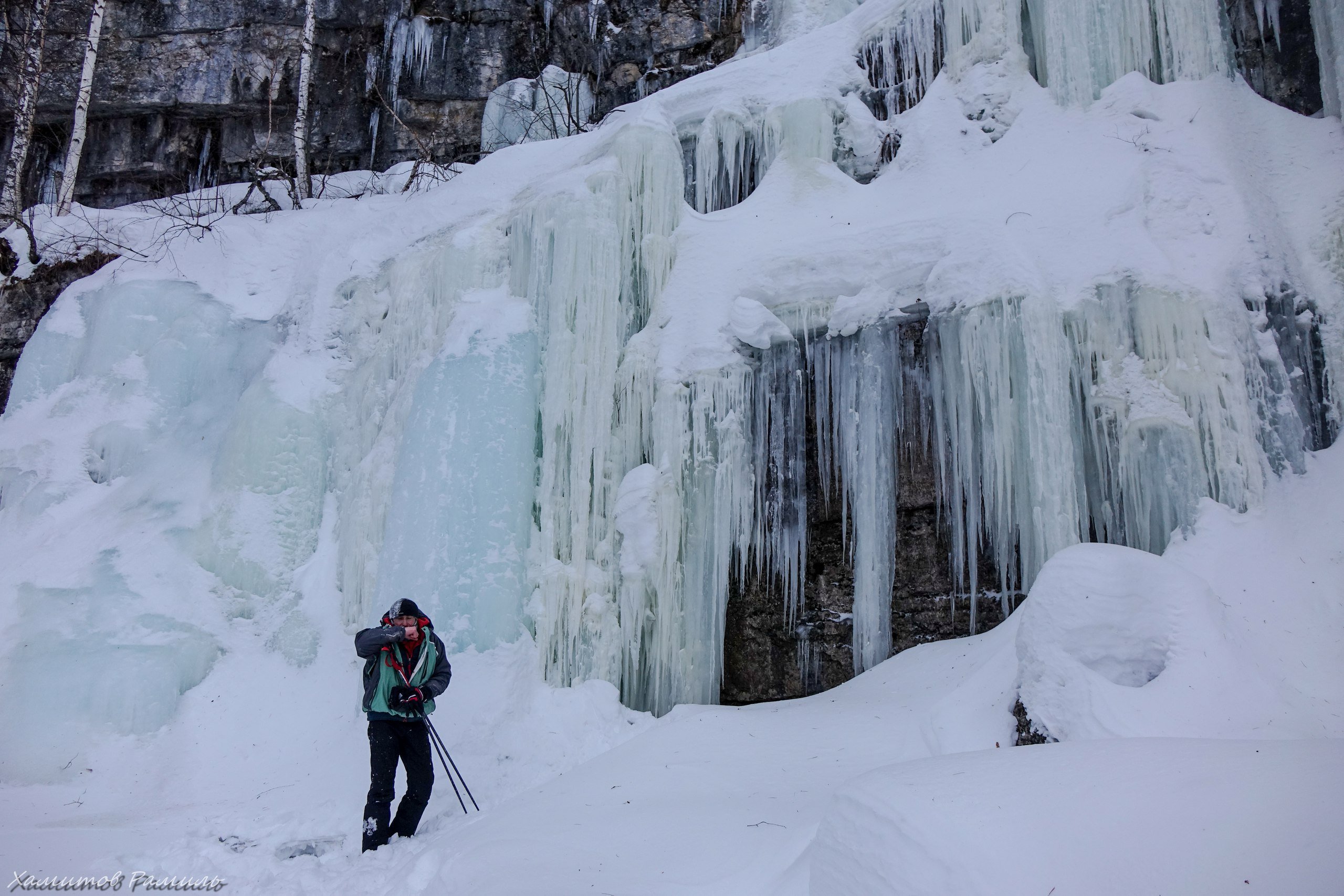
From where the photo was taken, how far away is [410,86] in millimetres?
12914

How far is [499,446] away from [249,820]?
9.33ft

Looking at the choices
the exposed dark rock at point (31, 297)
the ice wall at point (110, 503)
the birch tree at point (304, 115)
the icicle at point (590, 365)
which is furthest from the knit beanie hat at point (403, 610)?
the birch tree at point (304, 115)

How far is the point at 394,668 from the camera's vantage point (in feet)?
14.1

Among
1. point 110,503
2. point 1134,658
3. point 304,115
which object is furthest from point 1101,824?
point 304,115

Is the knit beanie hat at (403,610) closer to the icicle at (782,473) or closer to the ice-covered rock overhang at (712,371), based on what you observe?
the ice-covered rock overhang at (712,371)

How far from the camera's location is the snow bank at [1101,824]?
6.31ft

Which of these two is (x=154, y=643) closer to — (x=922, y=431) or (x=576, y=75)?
(x=922, y=431)

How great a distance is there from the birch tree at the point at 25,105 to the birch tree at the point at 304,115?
290cm

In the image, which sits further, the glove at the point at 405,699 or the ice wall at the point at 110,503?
the ice wall at the point at 110,503

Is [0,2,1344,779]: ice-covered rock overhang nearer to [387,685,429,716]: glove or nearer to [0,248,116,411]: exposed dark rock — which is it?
[0,248,116,411]: exposed dark rock

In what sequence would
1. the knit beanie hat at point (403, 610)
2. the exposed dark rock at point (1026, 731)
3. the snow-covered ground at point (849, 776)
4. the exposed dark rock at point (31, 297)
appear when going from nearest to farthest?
the snow-covered ground at point (849, 776) → the exposed dark rock at point (1026, 731) → the knit beanie hat at point (403, 610) → the exposed dark rock at point (31, 297)

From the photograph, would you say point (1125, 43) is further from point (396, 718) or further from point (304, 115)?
point (304, 115)

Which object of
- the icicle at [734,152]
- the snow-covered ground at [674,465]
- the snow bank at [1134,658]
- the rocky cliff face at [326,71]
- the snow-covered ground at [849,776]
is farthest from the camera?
the rocky cliff face at [326,71]

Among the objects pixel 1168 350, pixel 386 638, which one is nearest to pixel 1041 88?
pixel 1168 350
